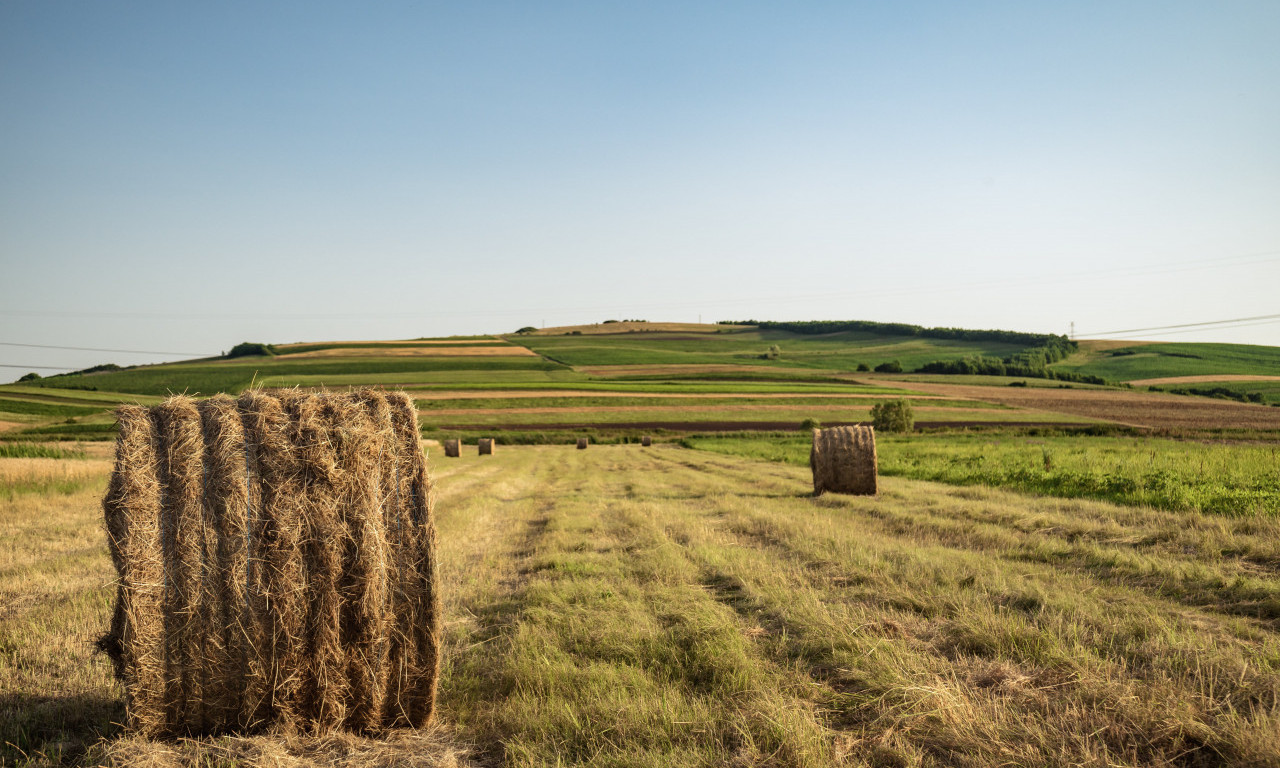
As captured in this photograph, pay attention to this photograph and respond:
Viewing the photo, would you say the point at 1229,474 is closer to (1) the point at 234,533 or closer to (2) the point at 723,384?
(1) the point at 234,533

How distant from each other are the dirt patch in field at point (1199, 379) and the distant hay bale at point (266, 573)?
9134 centimetres

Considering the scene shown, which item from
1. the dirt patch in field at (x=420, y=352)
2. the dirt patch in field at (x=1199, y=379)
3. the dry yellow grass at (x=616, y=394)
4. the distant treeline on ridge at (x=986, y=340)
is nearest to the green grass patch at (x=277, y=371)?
the dirt patch in field at (x=420, y=352)

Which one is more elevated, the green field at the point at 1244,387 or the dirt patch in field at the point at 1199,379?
the dirt patch in field at the point at 1199,379

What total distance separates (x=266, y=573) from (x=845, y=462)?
13870 mm

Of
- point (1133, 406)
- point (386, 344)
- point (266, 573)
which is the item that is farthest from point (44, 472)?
point (386, 344)

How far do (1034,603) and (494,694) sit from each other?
5264mm

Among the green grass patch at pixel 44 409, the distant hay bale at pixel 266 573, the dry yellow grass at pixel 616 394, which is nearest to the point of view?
the distant hay bale at pixel 266 573

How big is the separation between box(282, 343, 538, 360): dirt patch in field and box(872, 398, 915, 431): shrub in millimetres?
57338

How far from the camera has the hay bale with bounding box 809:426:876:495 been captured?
54.5 feet

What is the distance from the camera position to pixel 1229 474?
1478cm

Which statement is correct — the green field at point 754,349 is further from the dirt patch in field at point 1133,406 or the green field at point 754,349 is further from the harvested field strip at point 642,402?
the harvested field strip at point 642,402

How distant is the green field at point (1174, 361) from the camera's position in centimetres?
8275

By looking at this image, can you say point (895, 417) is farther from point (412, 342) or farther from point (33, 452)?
point (412, 342)

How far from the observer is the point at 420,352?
94312 mm
